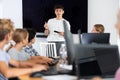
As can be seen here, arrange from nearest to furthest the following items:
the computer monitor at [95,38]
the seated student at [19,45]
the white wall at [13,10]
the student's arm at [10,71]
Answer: the student's arm at [10,71] → the computer monitor at [95,38] → the seated student at [19,45] → the white wall at [13,10]

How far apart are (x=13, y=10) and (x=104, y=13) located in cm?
179

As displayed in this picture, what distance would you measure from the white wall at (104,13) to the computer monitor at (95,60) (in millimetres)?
3636

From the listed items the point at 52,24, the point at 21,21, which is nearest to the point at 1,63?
the point at 52,24

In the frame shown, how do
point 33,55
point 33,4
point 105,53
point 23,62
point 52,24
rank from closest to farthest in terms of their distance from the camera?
1. point 105,53
2. point 23,62
3. point 33,55
4. point 52,24
5. point 33,4

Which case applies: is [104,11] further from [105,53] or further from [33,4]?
[105,53]

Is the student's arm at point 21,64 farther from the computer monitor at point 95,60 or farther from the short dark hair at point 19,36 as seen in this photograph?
the computer monitor at point 95,60

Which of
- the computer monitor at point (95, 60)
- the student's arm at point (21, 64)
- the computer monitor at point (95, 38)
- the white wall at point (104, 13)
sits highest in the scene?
the white wall at point (104, 13)

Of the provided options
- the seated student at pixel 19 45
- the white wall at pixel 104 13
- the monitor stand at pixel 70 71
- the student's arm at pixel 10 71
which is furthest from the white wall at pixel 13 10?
the student's arm at pixel 10 71

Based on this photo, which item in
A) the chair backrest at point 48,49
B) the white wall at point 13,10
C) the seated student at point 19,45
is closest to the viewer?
the seated student at point 19,45

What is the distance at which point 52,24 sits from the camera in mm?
4859

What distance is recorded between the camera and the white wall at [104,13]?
5.59 metres

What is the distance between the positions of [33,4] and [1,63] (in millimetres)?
3535

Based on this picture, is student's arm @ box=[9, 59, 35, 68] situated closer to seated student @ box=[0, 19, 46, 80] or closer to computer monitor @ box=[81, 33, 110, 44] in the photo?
seated student @ box=[0, 19, 46, 80]

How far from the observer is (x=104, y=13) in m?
5.66
